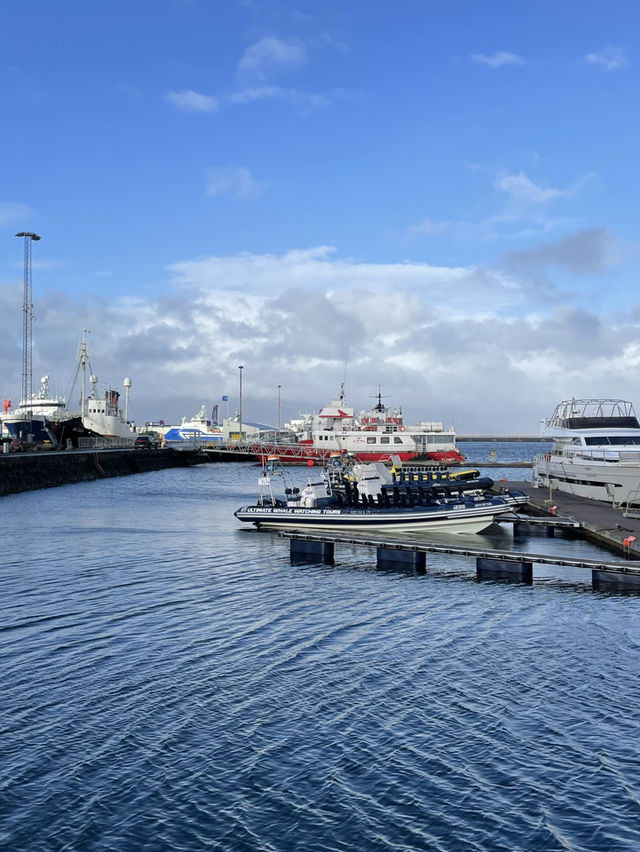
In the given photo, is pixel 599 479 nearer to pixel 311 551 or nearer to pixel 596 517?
pixel 596 517

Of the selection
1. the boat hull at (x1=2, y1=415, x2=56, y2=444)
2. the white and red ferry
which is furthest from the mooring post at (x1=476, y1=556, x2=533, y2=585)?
the boat hull at (x1=2, y1=415, x2=56, y2=444)

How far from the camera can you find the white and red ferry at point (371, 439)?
11319cm

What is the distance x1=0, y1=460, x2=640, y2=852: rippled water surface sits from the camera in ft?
37.0

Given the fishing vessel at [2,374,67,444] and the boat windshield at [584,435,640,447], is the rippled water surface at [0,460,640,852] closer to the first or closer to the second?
the boat windshield at [584,435,640,447]

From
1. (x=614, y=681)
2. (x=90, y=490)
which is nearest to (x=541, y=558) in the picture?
(x=614, y=681)

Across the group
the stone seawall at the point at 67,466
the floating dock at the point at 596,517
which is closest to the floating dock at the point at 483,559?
the floating dock at the point at 596,517

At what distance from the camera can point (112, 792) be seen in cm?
1202

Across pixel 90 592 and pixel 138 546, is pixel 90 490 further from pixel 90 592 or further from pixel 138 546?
pixel 90 592

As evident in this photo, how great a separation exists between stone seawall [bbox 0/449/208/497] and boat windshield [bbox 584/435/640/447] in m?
51.1

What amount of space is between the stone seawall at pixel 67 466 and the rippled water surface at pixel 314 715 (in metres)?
43.6

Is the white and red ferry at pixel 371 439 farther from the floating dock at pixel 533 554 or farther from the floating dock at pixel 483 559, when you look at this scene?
the floating dock at pixel 483 559

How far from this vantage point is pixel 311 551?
3578cm

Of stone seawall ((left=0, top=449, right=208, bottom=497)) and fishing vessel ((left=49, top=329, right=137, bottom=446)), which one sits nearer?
stone seawall ((left=0, top=449, right=208, bottom=497))

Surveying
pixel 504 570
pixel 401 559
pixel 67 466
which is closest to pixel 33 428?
pixel 67 466
